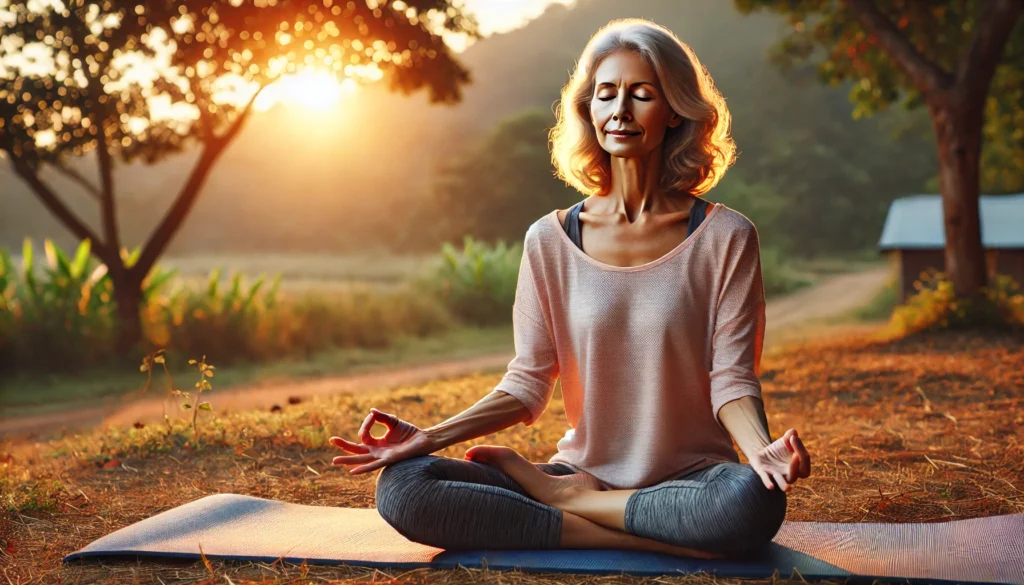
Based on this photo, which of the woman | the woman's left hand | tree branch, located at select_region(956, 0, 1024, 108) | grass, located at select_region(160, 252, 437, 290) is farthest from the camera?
grass, located at select_region(160, 252, 437, 290)

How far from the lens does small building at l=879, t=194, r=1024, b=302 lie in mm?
13719

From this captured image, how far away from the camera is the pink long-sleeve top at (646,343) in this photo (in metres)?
2.43

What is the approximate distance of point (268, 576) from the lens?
96.3 inches

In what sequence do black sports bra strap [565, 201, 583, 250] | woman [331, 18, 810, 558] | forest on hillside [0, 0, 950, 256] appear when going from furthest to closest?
forest on hillside [0, 0, 950, 256], black sports bra strap [565, 201, 583, 250], woman [331, 18, 810, 558]

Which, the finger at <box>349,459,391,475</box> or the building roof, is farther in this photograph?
the building roof

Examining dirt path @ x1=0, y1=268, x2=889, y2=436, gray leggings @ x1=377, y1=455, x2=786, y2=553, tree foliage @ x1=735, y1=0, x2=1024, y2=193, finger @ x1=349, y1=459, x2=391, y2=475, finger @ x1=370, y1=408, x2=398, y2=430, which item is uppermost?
tree foliage @ x1=735, y1=0, x2=1024, y2=193

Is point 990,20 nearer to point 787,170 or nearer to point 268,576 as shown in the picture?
point 268,576

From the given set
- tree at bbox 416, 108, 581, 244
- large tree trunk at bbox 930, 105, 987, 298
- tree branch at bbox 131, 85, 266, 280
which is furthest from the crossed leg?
tree at bbox 416, 108, 581, 244

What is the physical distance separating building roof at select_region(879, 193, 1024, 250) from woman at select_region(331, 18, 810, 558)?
40.2 ft

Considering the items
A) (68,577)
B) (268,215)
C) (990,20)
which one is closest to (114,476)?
(68,577)

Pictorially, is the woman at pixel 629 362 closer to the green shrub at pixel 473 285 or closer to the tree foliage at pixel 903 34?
the tree foliage at pixel 903 34

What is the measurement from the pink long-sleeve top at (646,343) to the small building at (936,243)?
1235 cm

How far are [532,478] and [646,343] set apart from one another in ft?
1.62

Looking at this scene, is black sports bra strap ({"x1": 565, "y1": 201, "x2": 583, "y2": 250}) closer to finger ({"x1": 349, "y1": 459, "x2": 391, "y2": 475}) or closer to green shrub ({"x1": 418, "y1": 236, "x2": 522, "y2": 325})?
finger ({"x1": 349, "y1": 459, "x2": 391, "y2": 475})
